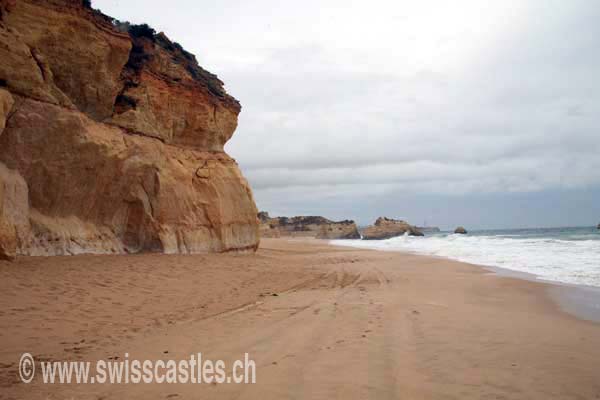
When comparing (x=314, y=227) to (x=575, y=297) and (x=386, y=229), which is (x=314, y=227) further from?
(x=575, y=297)

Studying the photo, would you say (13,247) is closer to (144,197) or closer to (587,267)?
(144,197)

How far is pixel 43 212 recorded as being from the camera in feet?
31.6

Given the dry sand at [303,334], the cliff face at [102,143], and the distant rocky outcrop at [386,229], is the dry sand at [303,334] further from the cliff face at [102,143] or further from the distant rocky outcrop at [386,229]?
the distant rocky outcrop at [386,229]

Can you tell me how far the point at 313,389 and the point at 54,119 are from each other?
33.2 feet

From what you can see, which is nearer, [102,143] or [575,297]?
[575,297]

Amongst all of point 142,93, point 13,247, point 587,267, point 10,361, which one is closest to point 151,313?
point 10,361

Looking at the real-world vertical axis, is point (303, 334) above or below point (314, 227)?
below

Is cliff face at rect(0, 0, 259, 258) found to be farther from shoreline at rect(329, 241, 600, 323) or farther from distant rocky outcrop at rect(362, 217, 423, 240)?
distant rocky outcrop at rect(362, 217, 423, 240)

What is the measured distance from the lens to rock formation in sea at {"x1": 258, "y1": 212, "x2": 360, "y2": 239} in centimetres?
7406

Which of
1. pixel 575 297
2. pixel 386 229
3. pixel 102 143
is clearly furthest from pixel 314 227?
pixel 575 297

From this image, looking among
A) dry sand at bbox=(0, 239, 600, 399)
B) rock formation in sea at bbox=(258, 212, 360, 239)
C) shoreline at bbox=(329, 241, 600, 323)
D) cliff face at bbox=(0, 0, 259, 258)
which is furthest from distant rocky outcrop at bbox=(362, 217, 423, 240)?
dry sand at bbox=(0, 239, 600, 399)

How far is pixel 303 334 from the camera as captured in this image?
15.5 ft

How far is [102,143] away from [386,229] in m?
67.2

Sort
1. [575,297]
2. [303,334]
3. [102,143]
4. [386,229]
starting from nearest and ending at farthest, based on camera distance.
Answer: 1. [303,334]
2. [575,297]
3. [102,143]
4. [386,229]
